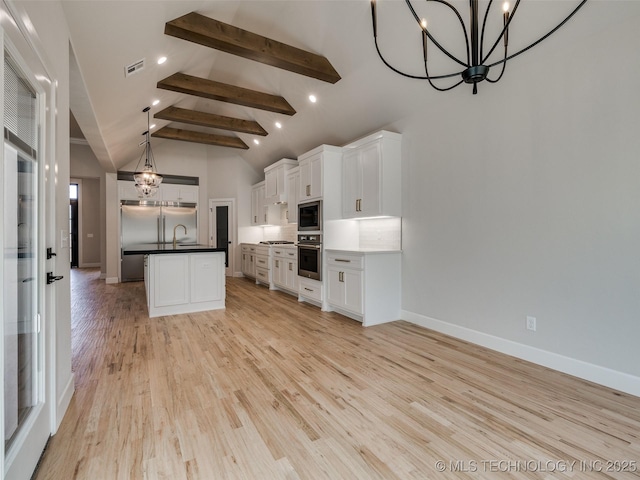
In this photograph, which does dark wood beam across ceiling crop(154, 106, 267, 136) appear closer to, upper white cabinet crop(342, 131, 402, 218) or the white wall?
upper white cabinet crop(342, 131, 402, 218)

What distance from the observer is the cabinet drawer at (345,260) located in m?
3.97

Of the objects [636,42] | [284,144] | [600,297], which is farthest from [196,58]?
[600,297]

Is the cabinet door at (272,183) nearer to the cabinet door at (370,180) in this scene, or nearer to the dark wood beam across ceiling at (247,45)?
the cabinet door at (370,180)

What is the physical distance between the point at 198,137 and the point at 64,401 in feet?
19.4

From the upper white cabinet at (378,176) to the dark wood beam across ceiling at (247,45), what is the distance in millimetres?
991

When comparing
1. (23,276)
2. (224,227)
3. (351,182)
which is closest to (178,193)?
(224,227)

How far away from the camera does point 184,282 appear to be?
4531 millimetres

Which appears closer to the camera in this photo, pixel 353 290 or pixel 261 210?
pixel 353 290

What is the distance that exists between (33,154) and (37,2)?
0.76 meters

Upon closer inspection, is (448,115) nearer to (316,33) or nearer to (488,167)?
(488,167)

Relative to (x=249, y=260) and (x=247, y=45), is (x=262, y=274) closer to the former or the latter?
(x=249, y=260)

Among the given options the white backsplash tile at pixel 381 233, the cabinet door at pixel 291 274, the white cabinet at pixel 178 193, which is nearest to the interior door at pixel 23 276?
the white backsplash tile at pixel 381 233

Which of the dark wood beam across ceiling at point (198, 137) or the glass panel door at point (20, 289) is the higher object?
the dark wood beam across ceiling at point (198, 137)

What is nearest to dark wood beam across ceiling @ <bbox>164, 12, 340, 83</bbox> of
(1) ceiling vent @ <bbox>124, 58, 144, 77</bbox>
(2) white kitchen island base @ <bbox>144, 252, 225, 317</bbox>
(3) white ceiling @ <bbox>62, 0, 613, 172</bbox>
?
(3) white ceiling @ <bbox>62, 0, 613, 172</bbox>
